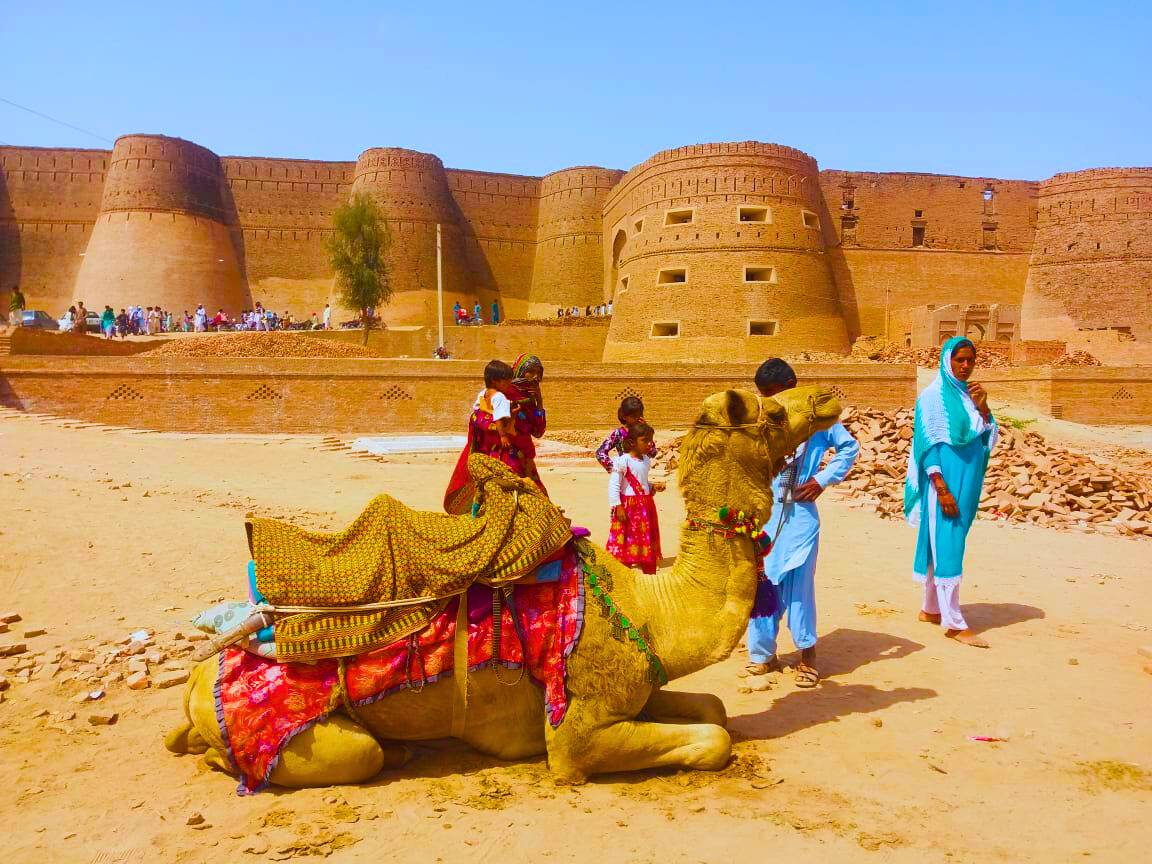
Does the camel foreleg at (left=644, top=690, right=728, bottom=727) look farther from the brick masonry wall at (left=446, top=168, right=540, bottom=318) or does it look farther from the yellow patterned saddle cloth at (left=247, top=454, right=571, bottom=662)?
the brick masonry wall at (left=446, top=168, right=540, bottom=318)

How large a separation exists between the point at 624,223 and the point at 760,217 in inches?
257

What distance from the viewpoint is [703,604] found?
8.95 feet

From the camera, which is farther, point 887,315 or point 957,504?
point 887,315

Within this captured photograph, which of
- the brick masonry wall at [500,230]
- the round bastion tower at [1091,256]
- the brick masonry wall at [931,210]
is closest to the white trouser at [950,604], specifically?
the brick masonry wall at [931,210]

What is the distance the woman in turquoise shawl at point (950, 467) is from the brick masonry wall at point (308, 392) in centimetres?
1340

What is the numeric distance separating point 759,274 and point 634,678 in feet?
89.1

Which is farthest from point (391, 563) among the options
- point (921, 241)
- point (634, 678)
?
point (921, 241)

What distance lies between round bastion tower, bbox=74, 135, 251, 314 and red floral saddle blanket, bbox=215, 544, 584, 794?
116 ft

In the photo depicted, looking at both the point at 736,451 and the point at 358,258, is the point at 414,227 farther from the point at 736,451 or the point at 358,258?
the point at 736,451

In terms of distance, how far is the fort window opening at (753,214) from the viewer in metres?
28.0

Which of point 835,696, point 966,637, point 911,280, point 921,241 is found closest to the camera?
point 835,696

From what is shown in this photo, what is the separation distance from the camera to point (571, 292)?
3819 centimetres

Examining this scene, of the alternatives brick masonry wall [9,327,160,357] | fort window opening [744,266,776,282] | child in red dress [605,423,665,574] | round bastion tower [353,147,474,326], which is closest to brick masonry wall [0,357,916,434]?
brick masonry wall [9,327,160,357]

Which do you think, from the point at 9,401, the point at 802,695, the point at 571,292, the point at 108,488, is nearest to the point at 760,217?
the point at 571,292
